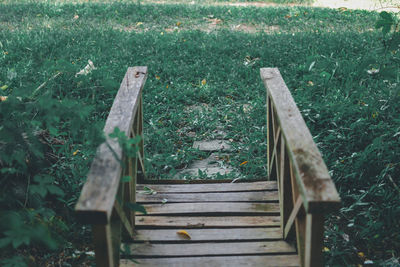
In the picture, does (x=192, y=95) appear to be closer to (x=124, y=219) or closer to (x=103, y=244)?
(x=124, y=219)

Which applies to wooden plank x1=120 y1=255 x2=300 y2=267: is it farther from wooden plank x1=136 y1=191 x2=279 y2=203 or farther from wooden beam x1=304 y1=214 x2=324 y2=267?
wooden plank x1=136 y1=191 x2=279 y2=203

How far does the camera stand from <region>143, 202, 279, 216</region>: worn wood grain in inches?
112

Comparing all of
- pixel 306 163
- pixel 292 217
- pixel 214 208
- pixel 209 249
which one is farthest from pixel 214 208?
pixel 306 163

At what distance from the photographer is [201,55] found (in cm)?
653

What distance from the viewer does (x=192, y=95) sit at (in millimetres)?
5344

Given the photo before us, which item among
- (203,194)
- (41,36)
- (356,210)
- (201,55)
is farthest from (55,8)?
(356,210)

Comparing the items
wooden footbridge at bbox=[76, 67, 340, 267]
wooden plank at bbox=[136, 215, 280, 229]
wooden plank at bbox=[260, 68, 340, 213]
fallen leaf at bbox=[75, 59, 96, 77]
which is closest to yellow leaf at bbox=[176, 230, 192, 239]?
wooden footbridge at bbox=[76, 67, 340, 267]

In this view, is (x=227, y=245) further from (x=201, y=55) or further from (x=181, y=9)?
(x=181, y=9)

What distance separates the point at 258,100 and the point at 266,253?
2867 mm

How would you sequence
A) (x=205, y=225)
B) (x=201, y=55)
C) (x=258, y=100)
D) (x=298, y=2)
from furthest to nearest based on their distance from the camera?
(x=298, y=2)
(x=201, y=55)
(x=258, y=100)
(x=205, y=225)

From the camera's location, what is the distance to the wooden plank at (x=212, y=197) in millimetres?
3004

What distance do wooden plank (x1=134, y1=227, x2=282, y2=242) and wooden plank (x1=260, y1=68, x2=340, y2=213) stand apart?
0.76 metres

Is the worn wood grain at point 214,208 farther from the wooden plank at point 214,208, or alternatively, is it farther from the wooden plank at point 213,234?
the wooden plank at point 213,234

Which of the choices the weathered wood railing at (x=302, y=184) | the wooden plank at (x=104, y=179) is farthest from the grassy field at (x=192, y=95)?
the weathered wood railing at (x=302, y=184)
